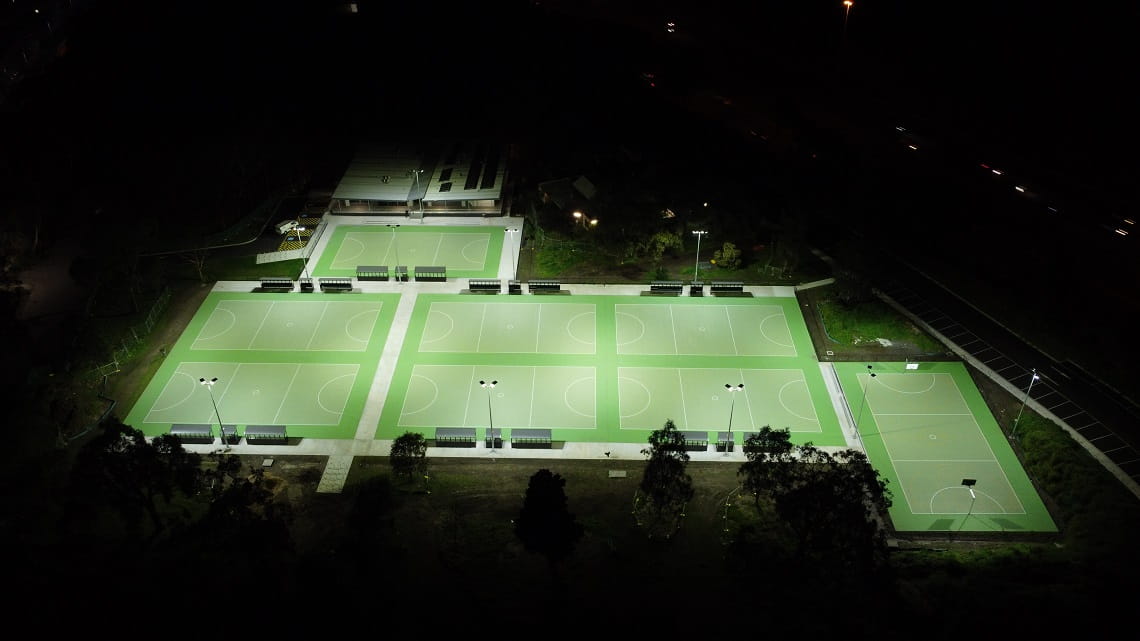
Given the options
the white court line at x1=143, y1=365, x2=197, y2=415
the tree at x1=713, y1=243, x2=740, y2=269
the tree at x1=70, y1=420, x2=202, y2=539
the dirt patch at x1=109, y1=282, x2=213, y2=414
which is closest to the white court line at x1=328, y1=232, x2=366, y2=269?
the dirt patch at x1=109, y1=282, x2=213, y2=414

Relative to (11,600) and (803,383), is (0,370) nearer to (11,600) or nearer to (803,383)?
(11,600)

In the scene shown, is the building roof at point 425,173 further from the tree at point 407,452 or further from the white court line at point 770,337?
the tree at point 407,452

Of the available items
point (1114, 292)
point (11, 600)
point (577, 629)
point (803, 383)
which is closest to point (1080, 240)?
point (1114, 292)

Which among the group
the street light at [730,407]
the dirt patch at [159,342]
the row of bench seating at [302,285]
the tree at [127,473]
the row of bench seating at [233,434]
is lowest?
the tree at [127,473]

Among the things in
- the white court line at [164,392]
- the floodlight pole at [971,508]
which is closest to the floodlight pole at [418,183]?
the white court line at [164,392]

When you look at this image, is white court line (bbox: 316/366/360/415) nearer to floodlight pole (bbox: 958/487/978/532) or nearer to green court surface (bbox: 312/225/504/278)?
Result: green court surface (bbox: 312/225/504/278)

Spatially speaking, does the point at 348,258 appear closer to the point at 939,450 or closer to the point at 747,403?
the point at 747,403
